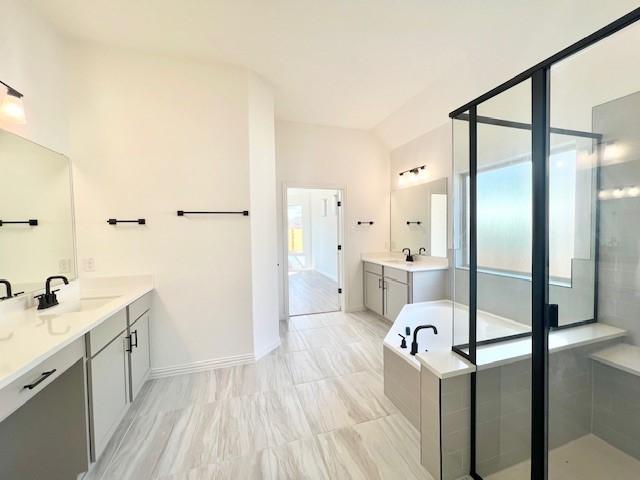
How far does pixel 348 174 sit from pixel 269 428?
3.47m

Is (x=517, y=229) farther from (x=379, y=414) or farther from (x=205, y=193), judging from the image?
(x=205, y=193)

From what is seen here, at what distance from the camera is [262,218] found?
2771 millimetres

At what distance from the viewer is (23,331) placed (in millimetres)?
1296

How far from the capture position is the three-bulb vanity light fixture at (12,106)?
1.48 m

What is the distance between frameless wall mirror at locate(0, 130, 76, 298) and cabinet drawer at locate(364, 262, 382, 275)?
341 centimetres

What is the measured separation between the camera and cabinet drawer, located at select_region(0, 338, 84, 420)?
0.93 meters

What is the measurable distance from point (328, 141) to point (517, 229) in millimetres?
3149

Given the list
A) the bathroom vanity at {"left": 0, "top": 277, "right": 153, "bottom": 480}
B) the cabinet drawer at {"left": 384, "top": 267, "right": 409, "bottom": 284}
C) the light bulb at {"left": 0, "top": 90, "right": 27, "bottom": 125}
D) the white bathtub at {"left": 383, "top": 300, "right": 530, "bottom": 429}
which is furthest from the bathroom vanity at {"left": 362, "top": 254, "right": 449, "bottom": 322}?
the light bulb at {"left": 0, "top": 90, "right": 27, "bottom": 125}

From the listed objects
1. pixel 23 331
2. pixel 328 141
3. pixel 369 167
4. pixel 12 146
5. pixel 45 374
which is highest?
pixel 328 141

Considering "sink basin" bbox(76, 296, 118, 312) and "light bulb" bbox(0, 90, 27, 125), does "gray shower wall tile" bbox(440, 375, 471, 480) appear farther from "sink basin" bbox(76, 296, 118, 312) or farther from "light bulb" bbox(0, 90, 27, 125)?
"light bulb" bbox(0, 90, 27, 125)

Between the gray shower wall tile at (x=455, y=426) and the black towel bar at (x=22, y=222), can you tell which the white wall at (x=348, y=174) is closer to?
the black towel bar at (x=22, y=222)

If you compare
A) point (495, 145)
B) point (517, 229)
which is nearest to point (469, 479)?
point (517, 229)

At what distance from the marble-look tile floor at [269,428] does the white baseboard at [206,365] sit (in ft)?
0.19

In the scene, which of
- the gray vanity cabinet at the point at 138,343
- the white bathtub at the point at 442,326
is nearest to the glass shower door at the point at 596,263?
the white bathtub at the point at 442,326
